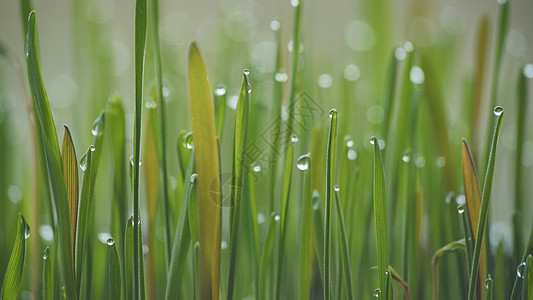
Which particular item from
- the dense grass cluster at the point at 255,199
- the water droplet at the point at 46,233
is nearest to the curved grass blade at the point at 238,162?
the dense grass cluster at the point at 255,199

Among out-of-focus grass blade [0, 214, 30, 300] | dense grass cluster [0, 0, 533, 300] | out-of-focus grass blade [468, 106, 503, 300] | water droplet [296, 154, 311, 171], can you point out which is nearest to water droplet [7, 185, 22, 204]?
dense grass cluster [0, 0, 533, 300]

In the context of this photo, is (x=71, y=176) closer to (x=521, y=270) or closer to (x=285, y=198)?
(x=285, y=198)

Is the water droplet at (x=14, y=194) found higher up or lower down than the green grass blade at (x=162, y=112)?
lower down

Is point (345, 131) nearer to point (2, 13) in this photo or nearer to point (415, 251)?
point (415, 251)

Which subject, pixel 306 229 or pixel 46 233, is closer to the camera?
pixel 306 229

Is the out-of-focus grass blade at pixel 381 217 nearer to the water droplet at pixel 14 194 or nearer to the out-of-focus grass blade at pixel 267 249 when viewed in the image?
the out-of-focus grass blade at pixel 267 249

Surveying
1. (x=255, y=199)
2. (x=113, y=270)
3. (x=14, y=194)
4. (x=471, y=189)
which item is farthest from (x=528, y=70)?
(x=14, y=194)

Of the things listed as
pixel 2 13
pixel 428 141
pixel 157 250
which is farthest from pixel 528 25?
pixel 2 13
